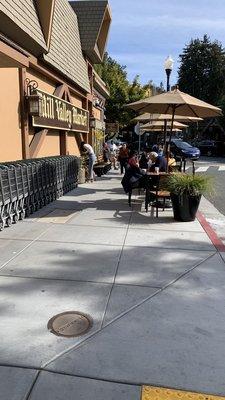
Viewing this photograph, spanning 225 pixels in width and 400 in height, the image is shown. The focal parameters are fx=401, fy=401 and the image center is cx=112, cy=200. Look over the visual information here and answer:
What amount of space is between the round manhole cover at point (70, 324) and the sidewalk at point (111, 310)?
7 cm

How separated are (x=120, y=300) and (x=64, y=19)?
13.1 m

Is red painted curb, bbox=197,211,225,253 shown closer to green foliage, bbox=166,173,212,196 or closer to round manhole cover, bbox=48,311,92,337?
green foliage, bbox=166,173,212,196

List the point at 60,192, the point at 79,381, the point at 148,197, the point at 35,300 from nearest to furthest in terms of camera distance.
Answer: the point at 79,381
the point at 35,300
the point at 148,197
the point at 60,192

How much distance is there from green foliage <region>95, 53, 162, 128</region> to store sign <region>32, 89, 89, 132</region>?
25.1 m

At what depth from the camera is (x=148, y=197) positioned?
9.25 m

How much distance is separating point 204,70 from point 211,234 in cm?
5272

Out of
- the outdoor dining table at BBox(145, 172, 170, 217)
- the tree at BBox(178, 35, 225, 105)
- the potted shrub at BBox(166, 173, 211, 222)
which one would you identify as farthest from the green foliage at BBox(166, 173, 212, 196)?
the tree at BBox(178, 35, 225, 105)

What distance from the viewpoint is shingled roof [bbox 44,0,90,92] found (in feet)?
42.0

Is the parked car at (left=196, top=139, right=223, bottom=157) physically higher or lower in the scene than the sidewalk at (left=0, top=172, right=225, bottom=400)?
higher

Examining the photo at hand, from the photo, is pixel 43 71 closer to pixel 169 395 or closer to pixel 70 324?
pixel 70 324

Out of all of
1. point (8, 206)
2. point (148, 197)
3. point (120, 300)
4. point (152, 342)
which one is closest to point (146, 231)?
point (148, 197)

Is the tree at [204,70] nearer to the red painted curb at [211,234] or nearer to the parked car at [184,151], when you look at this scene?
the parked car at [184,151]

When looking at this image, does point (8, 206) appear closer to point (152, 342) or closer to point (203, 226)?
point (203, 226)

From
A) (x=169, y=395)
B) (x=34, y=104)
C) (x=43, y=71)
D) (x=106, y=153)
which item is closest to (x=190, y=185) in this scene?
(x=34, y=104)
